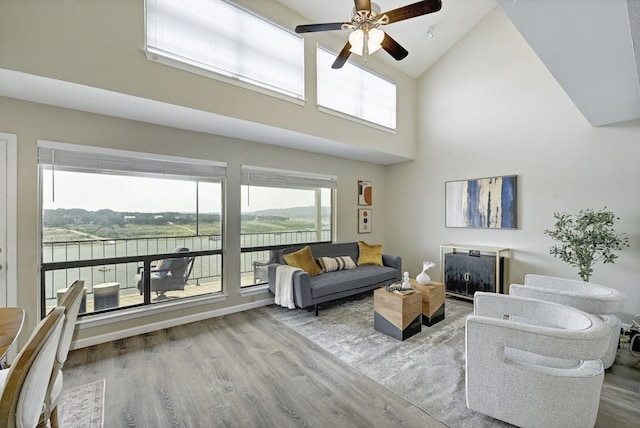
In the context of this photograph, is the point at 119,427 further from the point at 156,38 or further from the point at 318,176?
the point at 318,176

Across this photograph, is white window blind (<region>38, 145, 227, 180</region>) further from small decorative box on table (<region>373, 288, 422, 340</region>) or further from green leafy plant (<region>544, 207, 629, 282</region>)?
green leafy plant (<region>544, 207, 629, 282</region>)

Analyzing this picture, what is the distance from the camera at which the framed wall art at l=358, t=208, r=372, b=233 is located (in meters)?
5.66

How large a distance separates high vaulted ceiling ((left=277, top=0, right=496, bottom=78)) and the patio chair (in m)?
3.63

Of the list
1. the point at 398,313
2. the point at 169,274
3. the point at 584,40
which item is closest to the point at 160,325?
the point at 169,274

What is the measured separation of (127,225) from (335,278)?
8.85ft

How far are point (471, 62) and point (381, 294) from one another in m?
4.26

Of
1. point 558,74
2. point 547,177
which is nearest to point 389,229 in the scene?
point 547,177

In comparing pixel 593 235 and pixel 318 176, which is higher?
pixel 318 176

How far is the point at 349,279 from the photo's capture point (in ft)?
13.4

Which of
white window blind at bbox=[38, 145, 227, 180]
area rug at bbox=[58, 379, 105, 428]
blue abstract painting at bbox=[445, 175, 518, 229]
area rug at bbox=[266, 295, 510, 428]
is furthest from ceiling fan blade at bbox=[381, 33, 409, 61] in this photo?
area rug at bbox=[58, 379, 105, 428]

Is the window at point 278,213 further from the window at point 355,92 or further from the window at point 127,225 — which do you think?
the window at point 355,92

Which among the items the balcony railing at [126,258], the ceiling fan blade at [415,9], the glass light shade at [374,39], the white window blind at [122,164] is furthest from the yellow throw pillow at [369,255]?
the ceiling fan blade at [415,9]

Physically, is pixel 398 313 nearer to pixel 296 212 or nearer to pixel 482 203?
pixel 296 212

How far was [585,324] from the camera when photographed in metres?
1.80
